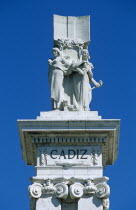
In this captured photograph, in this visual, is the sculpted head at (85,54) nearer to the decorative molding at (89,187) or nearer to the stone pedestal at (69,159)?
the stone pedestal at (69,159)

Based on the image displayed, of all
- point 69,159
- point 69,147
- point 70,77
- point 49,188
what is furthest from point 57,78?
point 49,188

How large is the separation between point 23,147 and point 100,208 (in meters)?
4.60

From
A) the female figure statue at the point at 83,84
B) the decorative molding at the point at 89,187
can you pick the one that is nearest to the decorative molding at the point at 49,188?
the decorative molding at the point at 89,187

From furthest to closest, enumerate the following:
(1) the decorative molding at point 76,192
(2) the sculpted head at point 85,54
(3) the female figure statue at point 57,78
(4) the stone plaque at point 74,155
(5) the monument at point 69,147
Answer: (2) the sculpted head at point 85,54
(3) the female figure statue at point 57,78
(4) the stone plaque at point 74,155
(5) the monument at point 69,147
(1) the decorative molding at point 76,192

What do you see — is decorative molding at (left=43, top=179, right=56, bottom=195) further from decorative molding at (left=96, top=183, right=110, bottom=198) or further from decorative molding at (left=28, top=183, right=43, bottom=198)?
decorative molding at (left=96, top=183, right=110, bottom=198)

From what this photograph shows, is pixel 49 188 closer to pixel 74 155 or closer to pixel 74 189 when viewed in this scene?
pixel 74 189

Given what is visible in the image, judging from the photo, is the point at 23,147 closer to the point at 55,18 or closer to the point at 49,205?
the point at 49,205

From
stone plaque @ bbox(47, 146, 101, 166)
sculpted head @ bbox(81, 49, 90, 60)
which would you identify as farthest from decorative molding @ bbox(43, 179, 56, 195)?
sculpted head @ bbox(81, 49, 90, 60)

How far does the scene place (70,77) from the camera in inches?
1435

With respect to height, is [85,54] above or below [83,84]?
above

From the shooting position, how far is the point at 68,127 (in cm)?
3412

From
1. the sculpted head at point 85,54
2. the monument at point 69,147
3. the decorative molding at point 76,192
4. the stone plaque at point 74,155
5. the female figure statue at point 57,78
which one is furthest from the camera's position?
the sculpted head at point 85,54

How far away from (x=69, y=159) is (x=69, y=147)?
0.52 meters

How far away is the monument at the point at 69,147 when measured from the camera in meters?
33.6
